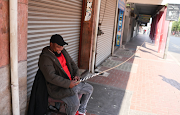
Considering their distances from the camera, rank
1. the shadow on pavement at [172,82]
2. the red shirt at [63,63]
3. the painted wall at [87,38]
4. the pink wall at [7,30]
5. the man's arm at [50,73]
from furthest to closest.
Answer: the shadow on pavement at [172,82], the painted wall at [87,38], the red shirt at [63,63], the man's arm at [50,73], the pink wall at [7,30]

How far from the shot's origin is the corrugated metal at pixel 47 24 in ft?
10.9

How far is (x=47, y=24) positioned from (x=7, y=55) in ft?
5.62

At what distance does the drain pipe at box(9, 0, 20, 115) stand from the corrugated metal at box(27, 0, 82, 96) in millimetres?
859

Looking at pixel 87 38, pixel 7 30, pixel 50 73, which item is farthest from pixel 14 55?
pixel 87 38

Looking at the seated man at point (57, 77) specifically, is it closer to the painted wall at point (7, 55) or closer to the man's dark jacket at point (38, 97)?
the man's dark jacket at point (38, 97)

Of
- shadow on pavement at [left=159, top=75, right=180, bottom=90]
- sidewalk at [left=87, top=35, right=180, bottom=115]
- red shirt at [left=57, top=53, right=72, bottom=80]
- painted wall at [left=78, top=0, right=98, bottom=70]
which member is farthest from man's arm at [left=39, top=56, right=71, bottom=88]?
shadow on pavement at [left=159, top=75, right=180, bottom=90]

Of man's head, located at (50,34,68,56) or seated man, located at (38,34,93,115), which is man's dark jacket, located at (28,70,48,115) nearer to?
seated man, located at (38,34,93,115)

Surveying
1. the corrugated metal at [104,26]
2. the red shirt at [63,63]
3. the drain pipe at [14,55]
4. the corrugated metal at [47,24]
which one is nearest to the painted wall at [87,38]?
the corrugated metal at [47,24]

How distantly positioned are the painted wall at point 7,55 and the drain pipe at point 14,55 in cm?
5

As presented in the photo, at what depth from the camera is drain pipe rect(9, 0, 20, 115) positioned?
2254mm

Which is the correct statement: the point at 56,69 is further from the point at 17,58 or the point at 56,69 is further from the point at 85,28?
the point at 85,28

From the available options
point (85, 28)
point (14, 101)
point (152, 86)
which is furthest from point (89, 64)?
point (14, 101)

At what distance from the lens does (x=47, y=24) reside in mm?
3895

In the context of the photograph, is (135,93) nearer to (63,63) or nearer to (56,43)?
(63,63)
